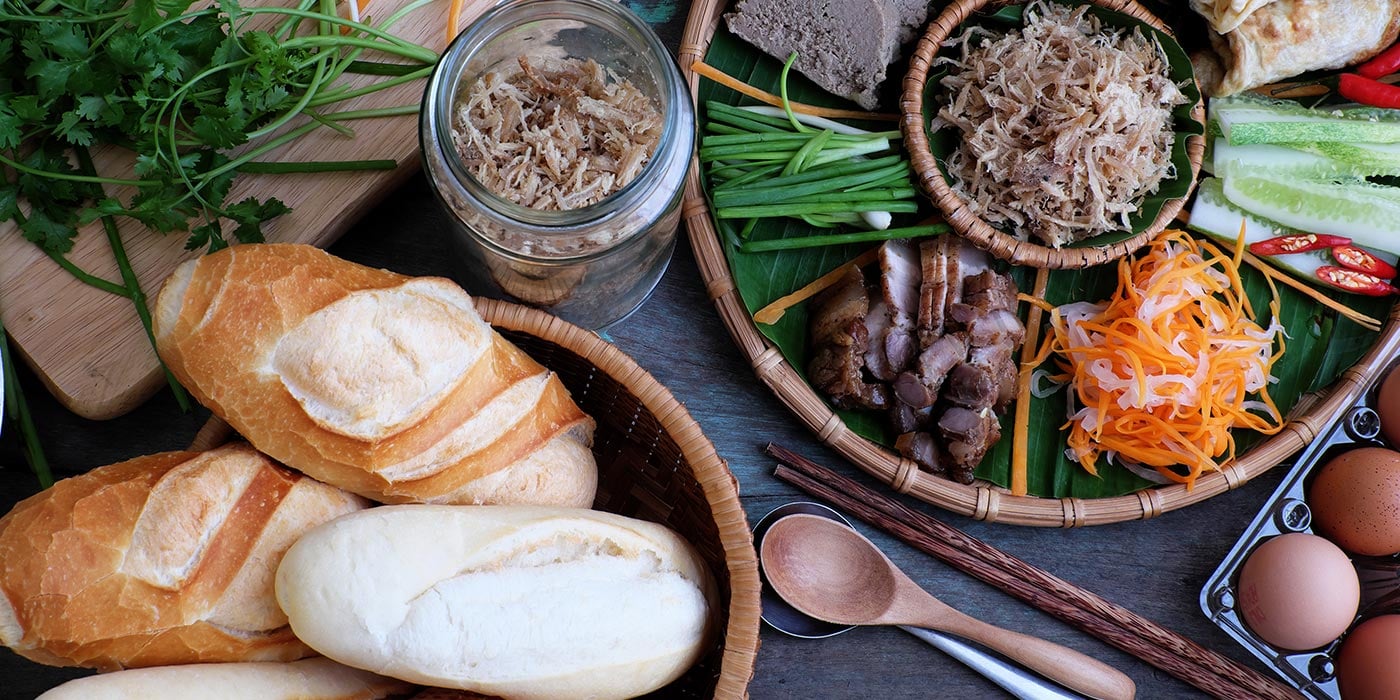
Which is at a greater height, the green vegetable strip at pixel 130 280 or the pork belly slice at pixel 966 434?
the green vegetable strip at pixel 130 280

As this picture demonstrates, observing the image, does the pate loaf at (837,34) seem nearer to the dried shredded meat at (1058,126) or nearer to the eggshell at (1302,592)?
the dried shredded meat at (1058,126)

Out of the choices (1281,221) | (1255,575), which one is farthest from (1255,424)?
(1281,221)

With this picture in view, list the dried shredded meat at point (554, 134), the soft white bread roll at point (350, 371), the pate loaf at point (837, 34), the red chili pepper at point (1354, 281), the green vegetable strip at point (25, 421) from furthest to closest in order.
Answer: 1. the red chili pepper at point (1354, 281)
2. the pate loaf at point (837, 34)
3. the green vegetable strip at point (25, 421)
4. the dried shredded meat at point (554, 134)
5. the soft white bread roll at point (350, 371)

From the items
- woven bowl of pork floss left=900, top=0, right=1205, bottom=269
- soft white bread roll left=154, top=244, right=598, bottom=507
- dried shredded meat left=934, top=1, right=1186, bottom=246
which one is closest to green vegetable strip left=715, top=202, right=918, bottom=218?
woven bowl of pork floss left=900, top=0, right=1205, bottom=269

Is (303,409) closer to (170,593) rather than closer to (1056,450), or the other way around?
(170,593)

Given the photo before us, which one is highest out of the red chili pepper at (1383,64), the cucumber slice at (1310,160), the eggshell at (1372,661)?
the red chili pepper at (1383,64)

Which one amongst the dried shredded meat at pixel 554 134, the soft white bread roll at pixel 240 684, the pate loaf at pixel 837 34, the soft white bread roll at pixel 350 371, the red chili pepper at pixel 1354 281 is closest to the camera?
the soft white bread roll at pixel 240 684

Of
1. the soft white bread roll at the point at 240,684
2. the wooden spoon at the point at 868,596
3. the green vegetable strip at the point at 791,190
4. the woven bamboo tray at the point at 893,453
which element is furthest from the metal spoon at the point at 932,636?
the soft white bread roll at the point at 240,684
